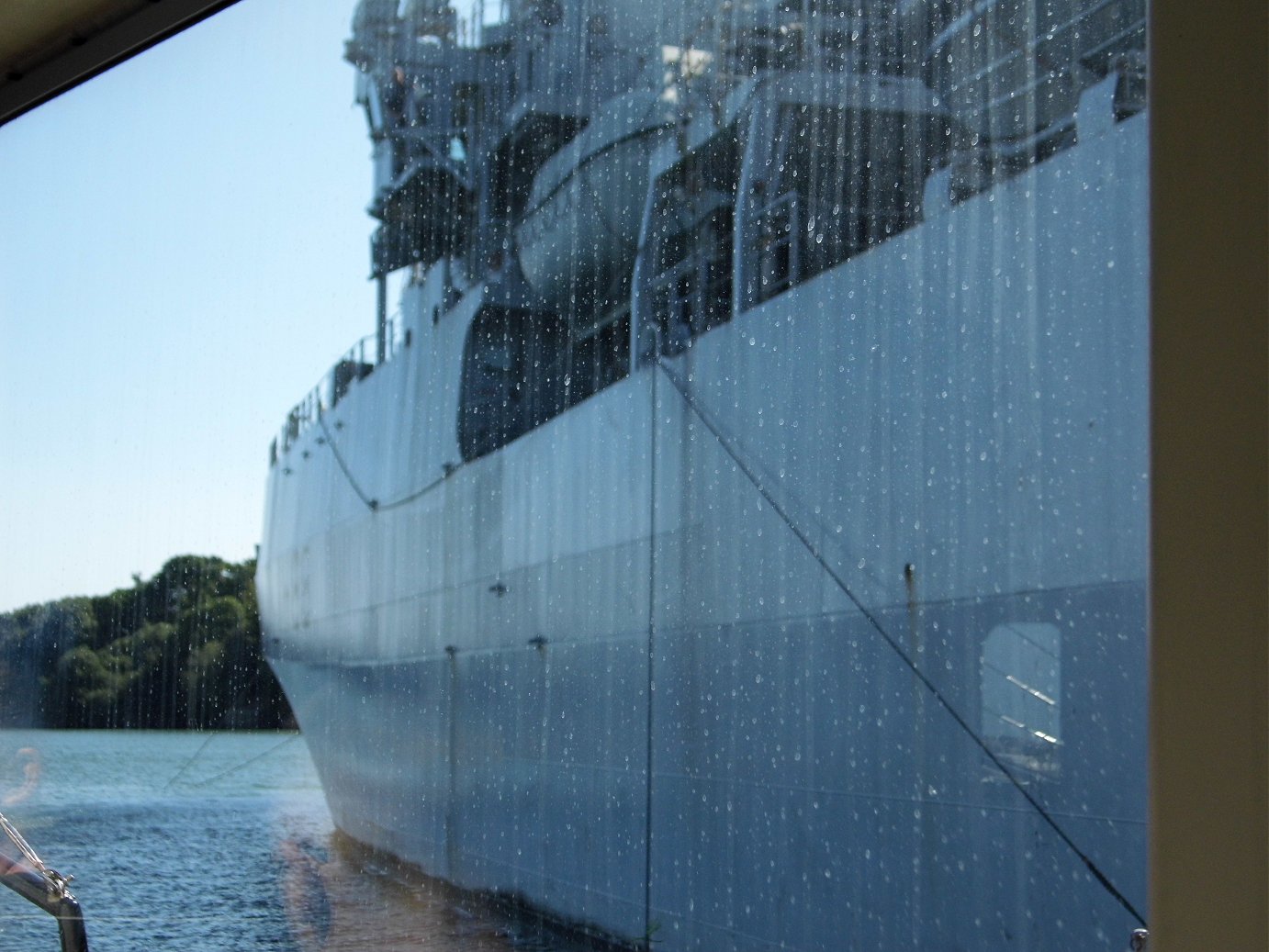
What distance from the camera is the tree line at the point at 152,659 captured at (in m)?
7.73

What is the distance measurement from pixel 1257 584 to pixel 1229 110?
15 centimetres

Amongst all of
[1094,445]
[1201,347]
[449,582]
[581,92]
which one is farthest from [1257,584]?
[581,92]

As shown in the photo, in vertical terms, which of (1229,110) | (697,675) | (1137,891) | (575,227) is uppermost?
(575,227)

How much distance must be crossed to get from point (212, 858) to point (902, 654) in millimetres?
5461

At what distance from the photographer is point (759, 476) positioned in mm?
3656

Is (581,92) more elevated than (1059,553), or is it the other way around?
(581,92)

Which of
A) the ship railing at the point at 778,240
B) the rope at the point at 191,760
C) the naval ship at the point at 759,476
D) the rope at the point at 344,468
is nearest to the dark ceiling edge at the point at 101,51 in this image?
the naval ship at the point at 759,476

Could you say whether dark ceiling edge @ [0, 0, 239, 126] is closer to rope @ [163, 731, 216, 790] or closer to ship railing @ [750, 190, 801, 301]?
ship railing @ [750, 190, 801, 301]

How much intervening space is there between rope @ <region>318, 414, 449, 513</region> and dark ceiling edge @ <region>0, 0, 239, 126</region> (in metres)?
4.54

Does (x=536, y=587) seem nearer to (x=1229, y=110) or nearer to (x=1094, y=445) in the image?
(x=1094, y=445)

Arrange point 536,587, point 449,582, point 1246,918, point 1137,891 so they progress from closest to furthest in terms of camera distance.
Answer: point 1246,918 → point 1137,891 → point 536,587 → point 449,582

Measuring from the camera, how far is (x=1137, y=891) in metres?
2.23

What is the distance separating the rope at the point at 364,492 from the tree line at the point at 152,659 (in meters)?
1.61

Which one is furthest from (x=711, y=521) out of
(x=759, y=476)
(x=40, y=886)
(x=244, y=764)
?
(x=244, y=764)
